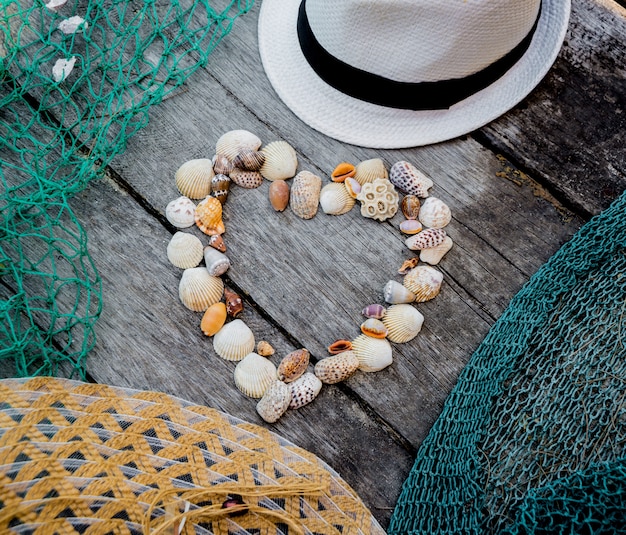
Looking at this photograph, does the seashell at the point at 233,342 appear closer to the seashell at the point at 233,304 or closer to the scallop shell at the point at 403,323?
the seashell at the point at 233,304

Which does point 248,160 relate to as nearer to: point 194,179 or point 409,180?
point 194,179

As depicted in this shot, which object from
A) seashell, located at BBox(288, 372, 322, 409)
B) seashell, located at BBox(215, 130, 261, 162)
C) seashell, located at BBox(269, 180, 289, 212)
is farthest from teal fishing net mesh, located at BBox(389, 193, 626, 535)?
seashell, located at BBox(215, 130, 261, 162)

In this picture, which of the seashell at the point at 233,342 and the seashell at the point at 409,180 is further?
the seashell at the point at 409,180

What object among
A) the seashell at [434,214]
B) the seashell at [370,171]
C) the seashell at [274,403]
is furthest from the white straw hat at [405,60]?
the seashell at [274,403]

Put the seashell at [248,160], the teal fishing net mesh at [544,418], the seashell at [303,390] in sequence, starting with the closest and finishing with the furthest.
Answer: the teal fishing net mesh at [544,418] < the seashell at [303,390] < the seashell at [248,160]

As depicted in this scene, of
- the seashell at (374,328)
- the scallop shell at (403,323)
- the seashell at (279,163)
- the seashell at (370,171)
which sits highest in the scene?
the seashell at (279,163)

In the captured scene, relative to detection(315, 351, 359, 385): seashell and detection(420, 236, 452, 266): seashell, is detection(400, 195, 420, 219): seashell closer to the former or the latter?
detection(420, 236, 452, 266): seashell

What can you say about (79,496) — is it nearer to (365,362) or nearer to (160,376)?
(160,376)

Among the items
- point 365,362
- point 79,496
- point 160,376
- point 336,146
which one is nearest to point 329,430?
point 365,362
